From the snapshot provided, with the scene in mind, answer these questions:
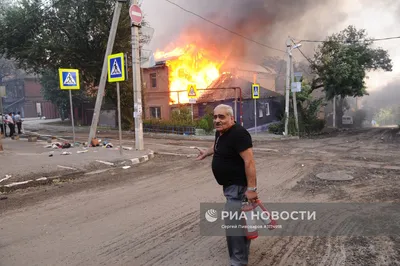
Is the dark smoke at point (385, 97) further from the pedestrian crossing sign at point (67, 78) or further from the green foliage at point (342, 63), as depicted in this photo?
the pedestrian crossing sign at point (67, 78)

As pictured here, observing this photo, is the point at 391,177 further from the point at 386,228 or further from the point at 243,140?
the point at 243,140

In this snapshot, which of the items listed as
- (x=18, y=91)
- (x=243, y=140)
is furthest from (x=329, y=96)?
(x=18, y=91)

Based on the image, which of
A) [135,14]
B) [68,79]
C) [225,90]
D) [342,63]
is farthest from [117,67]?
[342,63]

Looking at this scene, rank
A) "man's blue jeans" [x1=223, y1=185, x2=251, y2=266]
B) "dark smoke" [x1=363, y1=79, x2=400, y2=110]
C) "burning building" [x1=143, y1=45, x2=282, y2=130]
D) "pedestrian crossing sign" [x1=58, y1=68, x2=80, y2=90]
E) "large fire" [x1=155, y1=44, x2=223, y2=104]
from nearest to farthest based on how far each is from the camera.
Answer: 1. "man's blue jeans" [x1=223, y1=185, x2=251, y2=266]
2. "pedestrian crossing sign" [x1=58, y1=68, x2=80, y2=90]
3. "burning building" [x1=143, y1=45, x2=282, y2=130]
4. "large fire" [x1=155, y1=44, x2=223, y2=104]
5. "dark smoke" [x1=363, y1=79, x2=400, y2=110]

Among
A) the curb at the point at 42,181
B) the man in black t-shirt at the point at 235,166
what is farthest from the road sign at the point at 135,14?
the man in black t-shirt at the point at 235,166

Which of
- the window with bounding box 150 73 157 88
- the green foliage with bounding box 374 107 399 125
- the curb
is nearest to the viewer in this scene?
the curb

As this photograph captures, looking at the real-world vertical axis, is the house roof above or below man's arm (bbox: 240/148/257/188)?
above

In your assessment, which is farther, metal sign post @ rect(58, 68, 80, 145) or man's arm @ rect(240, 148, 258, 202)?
metal sign post @ rect(58, 68, 80, 145)

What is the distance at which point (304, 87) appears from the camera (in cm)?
2558

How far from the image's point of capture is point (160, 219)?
4.73 m

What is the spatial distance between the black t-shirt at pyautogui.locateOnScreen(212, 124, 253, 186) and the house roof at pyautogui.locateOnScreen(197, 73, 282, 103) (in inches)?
735

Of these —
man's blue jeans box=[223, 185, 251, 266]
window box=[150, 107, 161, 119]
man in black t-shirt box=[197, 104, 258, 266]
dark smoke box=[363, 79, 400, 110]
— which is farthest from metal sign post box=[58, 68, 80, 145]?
dark smoke box=[363, 79, 400, 110]

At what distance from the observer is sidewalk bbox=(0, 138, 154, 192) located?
759 centimetres

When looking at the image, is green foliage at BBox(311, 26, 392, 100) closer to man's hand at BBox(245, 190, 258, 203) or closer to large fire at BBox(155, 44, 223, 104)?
large fire at BBox(155, 44, 223, 104)
